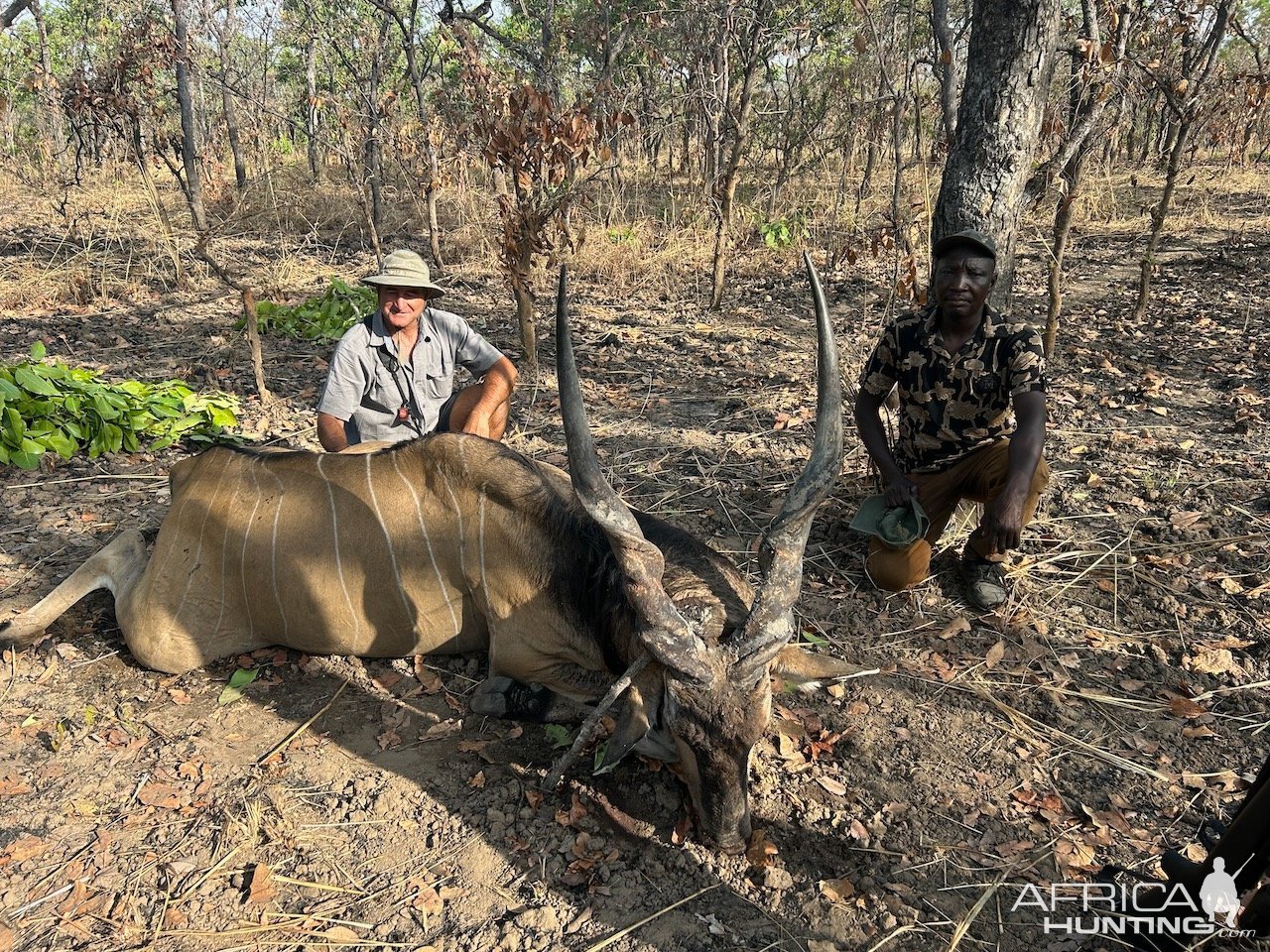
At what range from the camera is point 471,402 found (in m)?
5.03

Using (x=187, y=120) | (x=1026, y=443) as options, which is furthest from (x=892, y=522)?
(x=187, y=120)

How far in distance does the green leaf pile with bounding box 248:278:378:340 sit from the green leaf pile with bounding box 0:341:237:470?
2.21 m

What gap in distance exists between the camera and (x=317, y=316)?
28.3 feet

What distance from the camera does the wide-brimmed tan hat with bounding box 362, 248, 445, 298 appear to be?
4.50 meters

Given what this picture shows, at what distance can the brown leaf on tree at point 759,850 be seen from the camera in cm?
280

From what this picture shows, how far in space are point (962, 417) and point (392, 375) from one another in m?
3.19

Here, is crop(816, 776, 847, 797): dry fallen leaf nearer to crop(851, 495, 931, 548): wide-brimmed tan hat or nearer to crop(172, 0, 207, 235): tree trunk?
crop(851, 495, 931, 548): wide-brimmed tan hat

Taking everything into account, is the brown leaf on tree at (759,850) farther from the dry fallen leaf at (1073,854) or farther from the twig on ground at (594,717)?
the dry fallen leaf at (1073,854)

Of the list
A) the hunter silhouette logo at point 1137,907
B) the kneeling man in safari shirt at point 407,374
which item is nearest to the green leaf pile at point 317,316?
the kneeling man in safari shirt at point 407,374

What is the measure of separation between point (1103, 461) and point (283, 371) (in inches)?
266

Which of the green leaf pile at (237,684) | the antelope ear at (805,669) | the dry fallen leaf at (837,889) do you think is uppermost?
the antelope ear at (805,669)

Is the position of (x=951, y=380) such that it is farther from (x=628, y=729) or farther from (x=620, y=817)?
(x=620, y=817)

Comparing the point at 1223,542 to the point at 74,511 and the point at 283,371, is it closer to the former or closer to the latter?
the point at 74,511

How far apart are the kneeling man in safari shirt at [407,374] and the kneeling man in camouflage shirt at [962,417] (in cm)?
223
